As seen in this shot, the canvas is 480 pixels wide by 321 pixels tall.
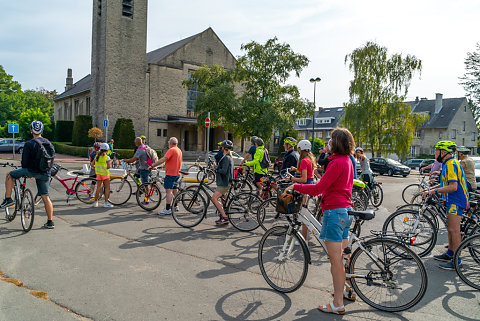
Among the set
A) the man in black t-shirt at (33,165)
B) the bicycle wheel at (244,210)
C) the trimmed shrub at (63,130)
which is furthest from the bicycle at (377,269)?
the trimmed shrub at (63,130)

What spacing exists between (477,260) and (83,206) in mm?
8599

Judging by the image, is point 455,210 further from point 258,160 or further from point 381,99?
point 381,99

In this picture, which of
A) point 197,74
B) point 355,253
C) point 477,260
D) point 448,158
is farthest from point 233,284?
point 197,74

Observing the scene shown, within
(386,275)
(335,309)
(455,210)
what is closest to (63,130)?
(455,210)

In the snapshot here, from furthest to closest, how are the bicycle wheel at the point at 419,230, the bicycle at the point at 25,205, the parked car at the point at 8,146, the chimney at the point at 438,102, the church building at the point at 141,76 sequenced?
the chimney at the point at 438,102 → the parked car at the point at 8,146 → the church building at the point at 141,76 → the bicycle at the point at 25,205 → the bicycle wheel at the point at 419,230

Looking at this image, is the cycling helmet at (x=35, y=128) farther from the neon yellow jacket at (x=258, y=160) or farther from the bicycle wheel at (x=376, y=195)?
the bicycle wheel at (x=376, y=195)

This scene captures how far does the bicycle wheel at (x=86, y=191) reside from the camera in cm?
966

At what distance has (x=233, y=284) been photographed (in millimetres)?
4457

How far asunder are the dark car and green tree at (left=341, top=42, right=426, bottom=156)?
4.22 metres

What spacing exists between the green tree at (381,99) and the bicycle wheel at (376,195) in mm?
21867

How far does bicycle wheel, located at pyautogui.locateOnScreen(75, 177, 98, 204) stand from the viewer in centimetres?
966

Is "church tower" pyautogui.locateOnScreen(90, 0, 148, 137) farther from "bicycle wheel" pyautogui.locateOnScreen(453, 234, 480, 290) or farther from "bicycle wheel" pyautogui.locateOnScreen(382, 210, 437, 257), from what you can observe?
"bicycle wheel" pyautogui.locateOnScreen(453, 234, 480, 290)

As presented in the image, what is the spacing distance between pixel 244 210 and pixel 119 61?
98.6ft

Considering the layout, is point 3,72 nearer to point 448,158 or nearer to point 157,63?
point 157,63
